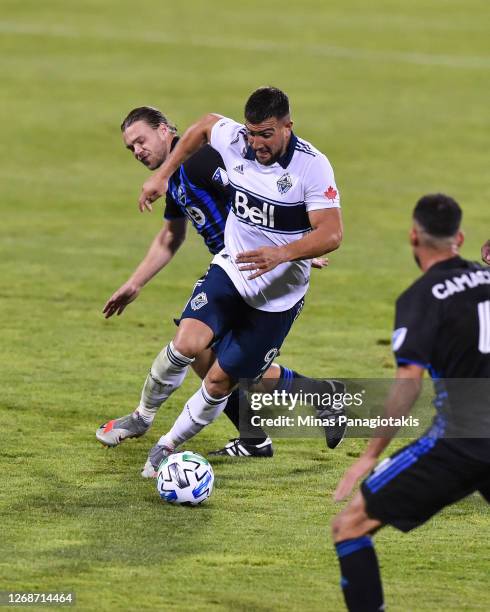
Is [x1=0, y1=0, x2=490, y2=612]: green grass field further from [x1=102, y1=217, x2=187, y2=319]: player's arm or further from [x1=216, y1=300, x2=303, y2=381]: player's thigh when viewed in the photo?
[x1=102, y1=217, x2=187, y2=319]: player's arm

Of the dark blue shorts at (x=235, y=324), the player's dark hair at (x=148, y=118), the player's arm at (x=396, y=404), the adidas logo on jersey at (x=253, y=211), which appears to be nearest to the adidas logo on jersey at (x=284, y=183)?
the adidas logo on jersey at (x=253, y=211)

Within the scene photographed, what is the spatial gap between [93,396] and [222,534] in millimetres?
3430

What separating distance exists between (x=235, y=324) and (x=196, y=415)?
70 centimetres

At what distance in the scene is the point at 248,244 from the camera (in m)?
9.12

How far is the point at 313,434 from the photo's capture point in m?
10.5

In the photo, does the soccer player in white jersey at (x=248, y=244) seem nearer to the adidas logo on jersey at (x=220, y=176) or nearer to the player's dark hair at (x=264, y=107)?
the player's dark hair at (x=264, y=107)

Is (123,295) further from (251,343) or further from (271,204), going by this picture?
(271,204)

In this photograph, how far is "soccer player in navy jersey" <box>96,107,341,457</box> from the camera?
9.52m

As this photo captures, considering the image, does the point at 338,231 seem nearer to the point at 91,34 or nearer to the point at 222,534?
the point at 222,534

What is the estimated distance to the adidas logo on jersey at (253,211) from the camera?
891cm

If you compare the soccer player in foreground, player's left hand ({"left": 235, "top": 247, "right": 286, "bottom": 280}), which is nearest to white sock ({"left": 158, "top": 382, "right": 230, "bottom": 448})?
player's left hand ({"left": 235, "top": 247, "right": 286, "bottom": 280})

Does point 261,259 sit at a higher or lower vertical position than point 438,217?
lower

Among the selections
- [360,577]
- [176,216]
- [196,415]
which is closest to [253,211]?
[176,216]

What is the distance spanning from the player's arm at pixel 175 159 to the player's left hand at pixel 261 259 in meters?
0.91
